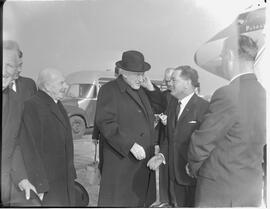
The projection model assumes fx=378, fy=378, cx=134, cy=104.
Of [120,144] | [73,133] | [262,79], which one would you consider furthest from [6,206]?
[262,79]

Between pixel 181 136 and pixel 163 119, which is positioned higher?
pixel 163 119

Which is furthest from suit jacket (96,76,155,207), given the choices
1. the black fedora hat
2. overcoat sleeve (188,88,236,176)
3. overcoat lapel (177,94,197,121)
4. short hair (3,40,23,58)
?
short hair (3,40,23,58)

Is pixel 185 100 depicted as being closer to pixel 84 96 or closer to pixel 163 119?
pixel 163 119

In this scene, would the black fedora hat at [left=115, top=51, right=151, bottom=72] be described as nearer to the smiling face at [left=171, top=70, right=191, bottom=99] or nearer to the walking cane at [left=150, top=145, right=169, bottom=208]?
the smiling face at [left=171, top=70, right=191, bottom=99]

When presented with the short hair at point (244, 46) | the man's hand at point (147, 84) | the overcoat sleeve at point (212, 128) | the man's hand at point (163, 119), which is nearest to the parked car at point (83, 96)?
the man's hand at point (147, 84)

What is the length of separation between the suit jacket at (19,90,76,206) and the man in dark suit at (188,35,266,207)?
929 mm

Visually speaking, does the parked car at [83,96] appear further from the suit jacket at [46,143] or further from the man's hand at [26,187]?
the man's hand at [26,187]

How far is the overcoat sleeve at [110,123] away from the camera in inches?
109

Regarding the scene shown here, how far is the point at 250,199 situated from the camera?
2656 millimetres

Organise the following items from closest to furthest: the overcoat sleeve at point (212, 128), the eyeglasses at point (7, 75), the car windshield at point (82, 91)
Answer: the overcoat sleeve at point (212, 128) → the car windshield at point (82, 91) → the eyeglasses at point (7, 75)

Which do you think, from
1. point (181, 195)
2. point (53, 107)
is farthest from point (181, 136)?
point (53, 107)

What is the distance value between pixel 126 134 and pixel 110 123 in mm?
142

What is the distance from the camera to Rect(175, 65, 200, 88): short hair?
2710 millimetres

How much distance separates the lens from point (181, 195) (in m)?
2.77
